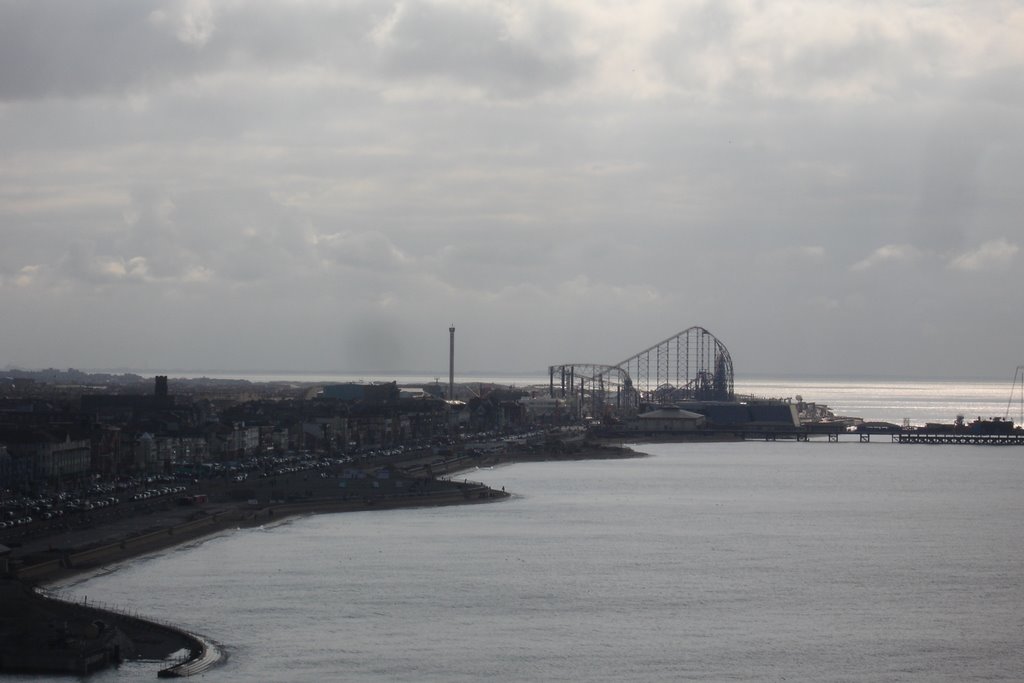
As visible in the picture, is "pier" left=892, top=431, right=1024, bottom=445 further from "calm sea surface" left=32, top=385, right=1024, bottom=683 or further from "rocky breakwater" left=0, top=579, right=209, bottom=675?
"rocky breakwater" left=0, top=579, right=209, bottom=675

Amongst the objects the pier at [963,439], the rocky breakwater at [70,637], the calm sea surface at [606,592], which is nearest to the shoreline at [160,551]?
the rocky breakwater at [70,637]

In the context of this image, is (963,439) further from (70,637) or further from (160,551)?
(70,637)

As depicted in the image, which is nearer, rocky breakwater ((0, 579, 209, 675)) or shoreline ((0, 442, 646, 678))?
rocky breakwater ((0, 579, 209, 675))

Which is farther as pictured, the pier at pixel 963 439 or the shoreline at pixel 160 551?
the pier at pixel 963 439

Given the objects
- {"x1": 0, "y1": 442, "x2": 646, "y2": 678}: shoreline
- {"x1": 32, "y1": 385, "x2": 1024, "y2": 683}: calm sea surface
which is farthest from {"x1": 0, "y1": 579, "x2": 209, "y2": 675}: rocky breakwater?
{"x1": 32, "y1": 385, "x2": 1024, "y2": 683}: calm sea surface

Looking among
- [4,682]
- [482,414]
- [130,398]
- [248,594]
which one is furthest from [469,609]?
[482,414]

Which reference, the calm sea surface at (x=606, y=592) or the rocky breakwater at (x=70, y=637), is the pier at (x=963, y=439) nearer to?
the calm sea surface at (x=606, y=592)
